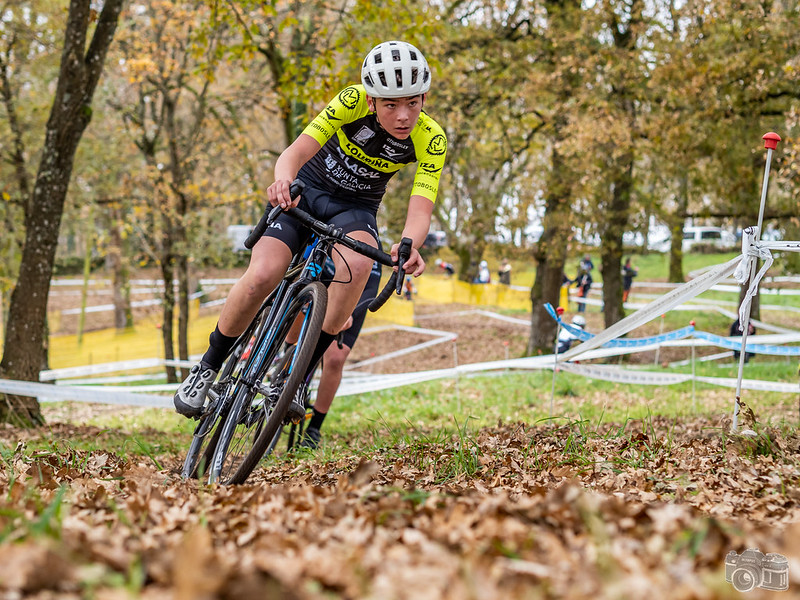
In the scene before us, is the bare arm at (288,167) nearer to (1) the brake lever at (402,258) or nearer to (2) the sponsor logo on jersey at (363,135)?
(2) the sponsor logo on jersey at (363,135)

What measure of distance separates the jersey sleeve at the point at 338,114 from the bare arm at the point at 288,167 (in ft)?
0.26

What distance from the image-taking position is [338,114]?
482cm

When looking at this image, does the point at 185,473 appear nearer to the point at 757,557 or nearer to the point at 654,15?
the point at 757,557

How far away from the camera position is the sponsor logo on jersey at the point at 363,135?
5020 mm

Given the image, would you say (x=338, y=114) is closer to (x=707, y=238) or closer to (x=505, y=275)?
(x=505, y=275)

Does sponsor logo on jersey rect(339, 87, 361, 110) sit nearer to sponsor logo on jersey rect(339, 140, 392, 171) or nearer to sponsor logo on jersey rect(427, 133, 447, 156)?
sponsor logo on jersey rect(339, 140, 392, 171)

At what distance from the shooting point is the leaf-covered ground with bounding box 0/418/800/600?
1.78m

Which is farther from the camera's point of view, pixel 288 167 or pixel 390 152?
pixel 390 152

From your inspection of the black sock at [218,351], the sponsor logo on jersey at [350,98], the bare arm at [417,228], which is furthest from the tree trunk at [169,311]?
the bare arm at [417,228]

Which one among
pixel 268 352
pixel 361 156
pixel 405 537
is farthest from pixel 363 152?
pixel 405 537

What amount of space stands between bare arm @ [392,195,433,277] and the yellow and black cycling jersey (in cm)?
7

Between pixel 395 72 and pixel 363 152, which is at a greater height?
pixel 395 72

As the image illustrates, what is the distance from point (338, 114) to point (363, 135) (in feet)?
0.92

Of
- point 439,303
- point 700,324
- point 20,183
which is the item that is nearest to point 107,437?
point 20,183
